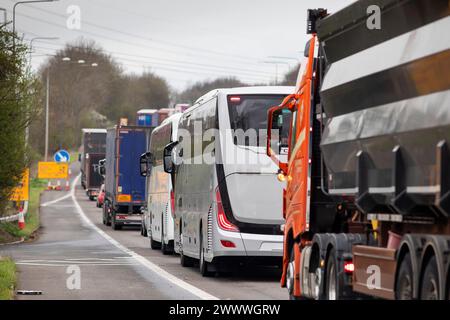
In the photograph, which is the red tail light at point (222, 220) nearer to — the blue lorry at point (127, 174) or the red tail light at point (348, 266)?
the red tail light at point (348, 266)

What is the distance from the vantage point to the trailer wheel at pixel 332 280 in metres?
14.0

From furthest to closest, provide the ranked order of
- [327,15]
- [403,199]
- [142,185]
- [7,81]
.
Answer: [142,185] → [7,81] → [327,15] → [403,199]

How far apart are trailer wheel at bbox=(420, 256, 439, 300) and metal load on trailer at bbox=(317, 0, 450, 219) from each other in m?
0.48

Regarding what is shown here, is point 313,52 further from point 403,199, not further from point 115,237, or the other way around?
point 115,237

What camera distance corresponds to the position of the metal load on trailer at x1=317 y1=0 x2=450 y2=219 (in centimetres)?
1066

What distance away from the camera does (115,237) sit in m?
43.9

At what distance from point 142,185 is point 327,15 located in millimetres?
34757

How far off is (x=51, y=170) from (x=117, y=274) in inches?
2699

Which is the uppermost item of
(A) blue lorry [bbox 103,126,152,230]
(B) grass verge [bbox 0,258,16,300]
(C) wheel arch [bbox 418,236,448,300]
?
(A) blue lorry [bbox 103,126,152,230]

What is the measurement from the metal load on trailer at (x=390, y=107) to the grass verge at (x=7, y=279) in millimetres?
5288

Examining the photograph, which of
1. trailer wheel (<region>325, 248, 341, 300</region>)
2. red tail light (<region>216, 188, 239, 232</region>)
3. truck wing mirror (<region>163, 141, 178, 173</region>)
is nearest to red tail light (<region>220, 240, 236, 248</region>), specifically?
red tail light (<region>216, 188, 239, 232</region>)

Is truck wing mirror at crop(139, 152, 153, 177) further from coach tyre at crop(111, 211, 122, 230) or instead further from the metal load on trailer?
the metal load on trailer

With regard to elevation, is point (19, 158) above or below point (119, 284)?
above
